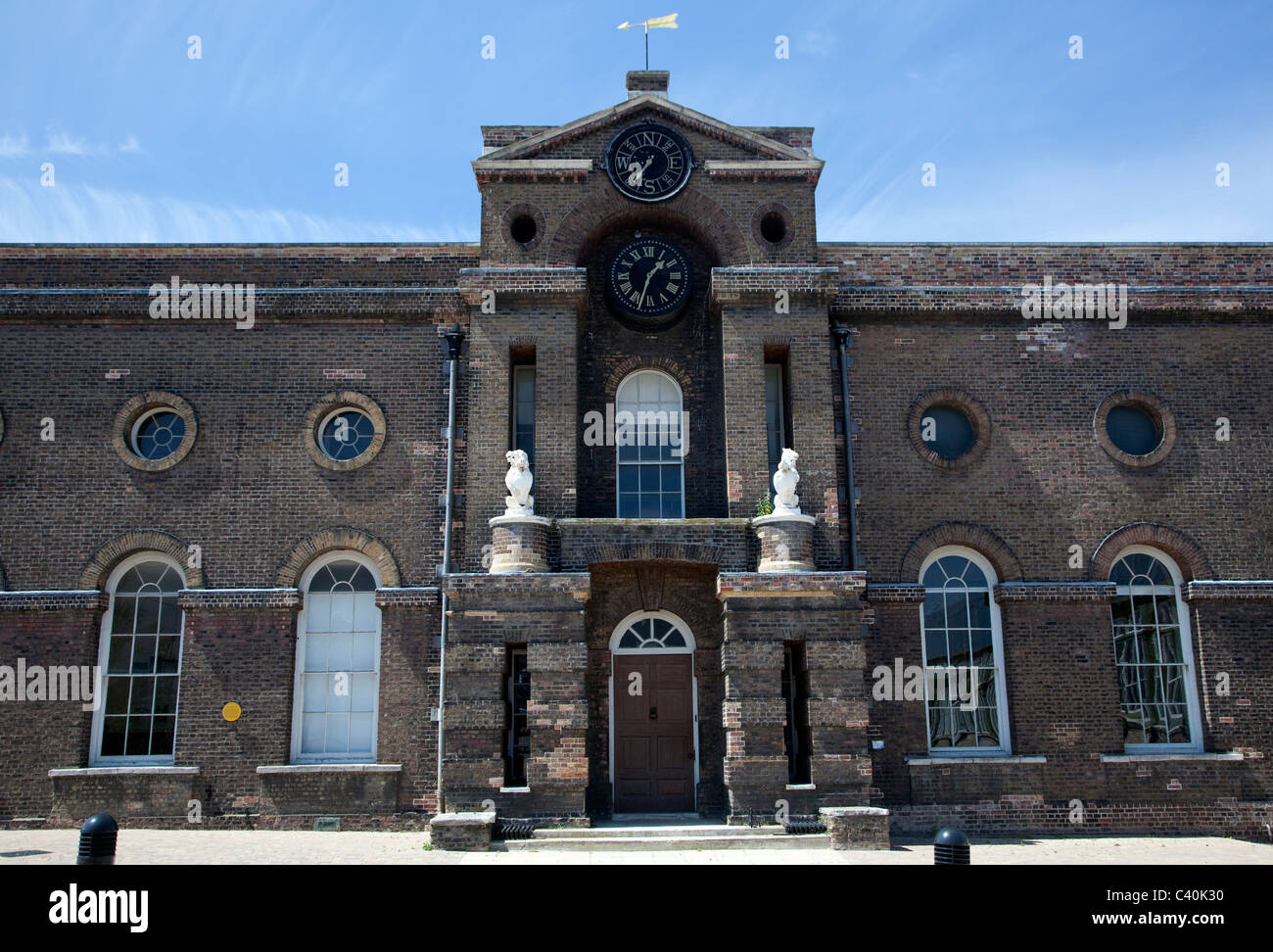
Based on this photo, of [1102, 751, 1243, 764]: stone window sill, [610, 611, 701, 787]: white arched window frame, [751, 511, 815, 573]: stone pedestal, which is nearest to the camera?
[751, 511, 815, 573]: stone pedestal

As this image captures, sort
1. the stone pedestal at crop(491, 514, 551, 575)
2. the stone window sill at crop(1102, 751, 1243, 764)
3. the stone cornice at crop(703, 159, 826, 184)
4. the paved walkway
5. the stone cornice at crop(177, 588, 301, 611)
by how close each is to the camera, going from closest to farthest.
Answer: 1. the paved walkway
2. the stone pedestal at crop(491, 514, 551, 575)
3. the stone window sill at crop(1102, 751, 1243, 764)
4. the stone cornice at crop(177, 588, 301, 611)
5. the stone cornice at crop(703, 159, 826, 184)

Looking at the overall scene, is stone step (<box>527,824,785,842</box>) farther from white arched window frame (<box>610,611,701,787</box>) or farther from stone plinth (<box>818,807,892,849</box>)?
white arched window frame (<box>610,611,701,787</box>)

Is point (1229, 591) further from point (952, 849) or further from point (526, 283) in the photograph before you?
point (526, 283)

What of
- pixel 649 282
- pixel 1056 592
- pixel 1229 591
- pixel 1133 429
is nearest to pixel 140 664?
pixel 649 282

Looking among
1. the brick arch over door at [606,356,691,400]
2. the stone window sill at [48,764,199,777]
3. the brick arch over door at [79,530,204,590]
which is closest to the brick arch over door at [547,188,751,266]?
the brick arch over door at [606,356,691,400]

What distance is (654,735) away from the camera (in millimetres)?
14797

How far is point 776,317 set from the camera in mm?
15523

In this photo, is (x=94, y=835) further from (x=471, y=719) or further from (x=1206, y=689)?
(x=1206, y=689)

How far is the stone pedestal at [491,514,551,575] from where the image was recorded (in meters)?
14.0

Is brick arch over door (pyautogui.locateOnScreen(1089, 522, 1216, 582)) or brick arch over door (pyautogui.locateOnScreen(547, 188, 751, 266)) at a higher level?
brick arch over door (pyautogui.locateOnScreen(547, 188, 751, 266))

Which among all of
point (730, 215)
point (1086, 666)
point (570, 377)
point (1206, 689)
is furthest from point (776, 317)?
point (1206, 689)

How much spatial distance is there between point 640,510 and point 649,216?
476 cm

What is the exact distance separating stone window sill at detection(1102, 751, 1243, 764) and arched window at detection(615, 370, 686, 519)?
7307 mm
